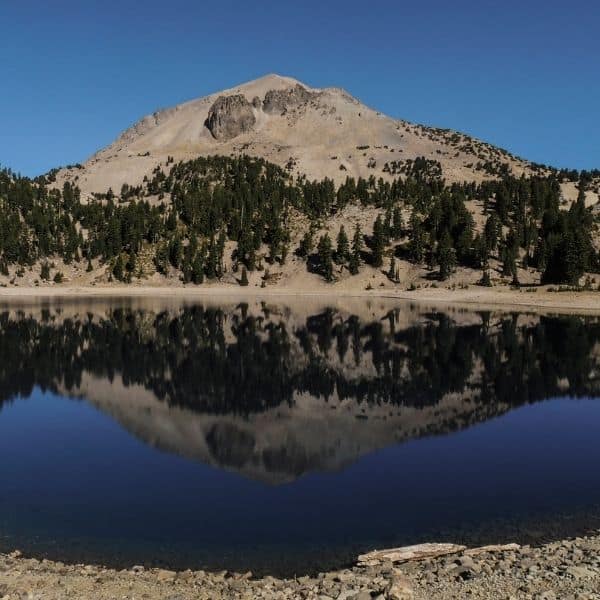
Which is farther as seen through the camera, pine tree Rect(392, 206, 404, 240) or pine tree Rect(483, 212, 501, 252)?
pine tree Rect(392, 206, 404, 240)

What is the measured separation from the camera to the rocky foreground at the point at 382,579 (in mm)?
14602

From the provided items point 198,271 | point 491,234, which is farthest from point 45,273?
point 491,234

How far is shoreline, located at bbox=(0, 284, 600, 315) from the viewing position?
4270 inches

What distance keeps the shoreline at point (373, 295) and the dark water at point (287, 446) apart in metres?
48.6

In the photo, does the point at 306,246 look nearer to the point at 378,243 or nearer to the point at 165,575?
the point at 378,243

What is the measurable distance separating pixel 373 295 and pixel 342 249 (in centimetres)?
2124

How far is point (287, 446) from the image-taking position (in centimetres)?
3017

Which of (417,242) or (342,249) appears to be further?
(342,249)

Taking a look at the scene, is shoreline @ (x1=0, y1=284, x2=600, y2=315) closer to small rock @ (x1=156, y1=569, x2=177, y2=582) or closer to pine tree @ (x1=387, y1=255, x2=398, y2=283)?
pine tree @ (x1=387, y1=255, x2=398, y2=283)

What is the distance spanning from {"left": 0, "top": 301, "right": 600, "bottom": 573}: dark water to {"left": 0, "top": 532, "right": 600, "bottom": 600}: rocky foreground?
4.02ft

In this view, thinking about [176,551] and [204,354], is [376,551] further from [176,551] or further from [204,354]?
[204,354]

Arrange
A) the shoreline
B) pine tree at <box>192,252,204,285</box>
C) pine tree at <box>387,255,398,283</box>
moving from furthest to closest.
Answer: pine tree at <box>192,252,204,285</box> < pine tree at <box>387,255,398,283</box> < the shoreline

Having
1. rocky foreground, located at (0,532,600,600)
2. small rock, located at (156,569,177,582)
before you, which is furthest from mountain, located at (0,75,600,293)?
small rock, located at (156,569,177,582)

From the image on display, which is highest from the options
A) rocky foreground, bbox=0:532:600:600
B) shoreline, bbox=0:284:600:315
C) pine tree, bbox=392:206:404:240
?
pine tree, bbox=392:206:404:240
